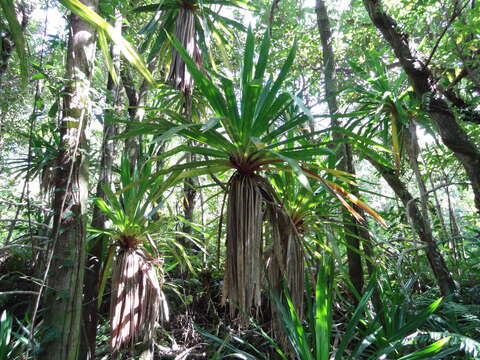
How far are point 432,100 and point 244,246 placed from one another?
1.86 metres

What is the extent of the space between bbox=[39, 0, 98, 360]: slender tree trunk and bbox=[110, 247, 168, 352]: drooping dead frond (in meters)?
0.91

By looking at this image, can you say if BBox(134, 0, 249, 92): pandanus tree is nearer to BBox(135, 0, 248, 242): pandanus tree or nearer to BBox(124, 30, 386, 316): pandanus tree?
BBox(135, 0, 248, 242): pandanus tree

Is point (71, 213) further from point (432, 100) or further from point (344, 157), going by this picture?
point (432, 100)

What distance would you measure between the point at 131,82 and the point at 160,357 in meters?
3.16

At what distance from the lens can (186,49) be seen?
2598 mm

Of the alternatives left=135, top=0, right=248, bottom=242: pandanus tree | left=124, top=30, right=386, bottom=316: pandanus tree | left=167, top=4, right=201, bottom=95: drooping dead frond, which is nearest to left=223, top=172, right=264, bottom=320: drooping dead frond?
left=124, top=30, right=386, bottom=316: pandanus tree

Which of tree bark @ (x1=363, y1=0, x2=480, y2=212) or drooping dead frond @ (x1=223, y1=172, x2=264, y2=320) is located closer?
drooping dead frond @ (x1=223, y1=172, x2=264, y2=320)

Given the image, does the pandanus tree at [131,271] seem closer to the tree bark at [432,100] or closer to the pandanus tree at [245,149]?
the pandanus tree at [245,149]

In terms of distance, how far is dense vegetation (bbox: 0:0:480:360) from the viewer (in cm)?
143

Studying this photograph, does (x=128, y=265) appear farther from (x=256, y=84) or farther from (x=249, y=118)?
(x=256, y=84)

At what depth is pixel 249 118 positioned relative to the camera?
1520mm

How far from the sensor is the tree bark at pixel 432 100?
91.0 inches

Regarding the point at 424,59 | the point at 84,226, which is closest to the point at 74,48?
the point at 84,226

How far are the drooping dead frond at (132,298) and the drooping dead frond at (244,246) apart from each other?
103 centimetres
